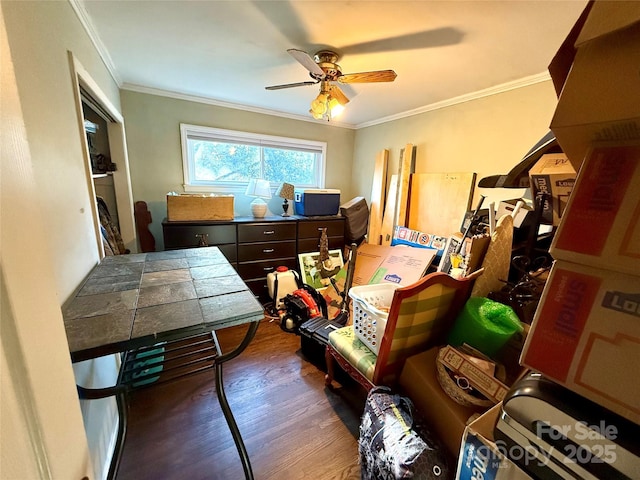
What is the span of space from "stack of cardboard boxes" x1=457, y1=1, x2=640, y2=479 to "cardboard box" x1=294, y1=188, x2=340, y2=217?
2707 millimetres

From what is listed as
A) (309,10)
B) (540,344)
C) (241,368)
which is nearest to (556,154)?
(540,344)

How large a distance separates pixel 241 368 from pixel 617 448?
6.48 feet

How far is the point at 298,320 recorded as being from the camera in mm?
2447

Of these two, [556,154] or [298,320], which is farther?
[298,320]

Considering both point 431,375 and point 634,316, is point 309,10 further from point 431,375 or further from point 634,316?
point 431,375

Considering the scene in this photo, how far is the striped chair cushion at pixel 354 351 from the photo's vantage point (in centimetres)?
138

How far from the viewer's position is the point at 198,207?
8.54 ft

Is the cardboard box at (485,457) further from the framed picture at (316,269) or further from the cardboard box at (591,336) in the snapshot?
the framed picture at (316,269)

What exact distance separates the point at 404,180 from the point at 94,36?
2.89 meters

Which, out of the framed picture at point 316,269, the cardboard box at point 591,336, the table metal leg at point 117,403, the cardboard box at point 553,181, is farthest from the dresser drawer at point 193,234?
the cardboard box at point 591,336

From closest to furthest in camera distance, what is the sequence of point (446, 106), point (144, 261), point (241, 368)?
point (144, 261)
point (241, 368)
point (446, 106)

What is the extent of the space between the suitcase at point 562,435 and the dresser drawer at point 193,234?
103 inches

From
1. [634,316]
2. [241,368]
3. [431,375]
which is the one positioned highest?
[634,316]

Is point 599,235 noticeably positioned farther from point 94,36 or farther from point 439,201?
point 94,36
